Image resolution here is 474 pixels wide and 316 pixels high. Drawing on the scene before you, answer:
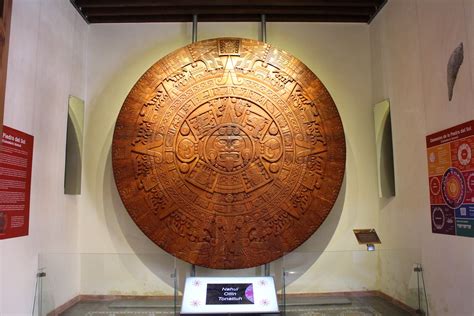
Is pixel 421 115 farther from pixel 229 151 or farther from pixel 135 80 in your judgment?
pixel 135 80

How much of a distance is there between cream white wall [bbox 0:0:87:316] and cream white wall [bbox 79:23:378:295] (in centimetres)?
20

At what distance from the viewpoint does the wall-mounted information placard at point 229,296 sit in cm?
230

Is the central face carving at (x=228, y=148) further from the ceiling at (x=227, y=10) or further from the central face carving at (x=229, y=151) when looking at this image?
the ceiling at (x=227, y=10)

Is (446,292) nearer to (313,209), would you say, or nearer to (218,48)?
(313,209)

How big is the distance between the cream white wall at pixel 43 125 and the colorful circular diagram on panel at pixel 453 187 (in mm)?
2489

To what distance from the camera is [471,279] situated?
6.20 feet

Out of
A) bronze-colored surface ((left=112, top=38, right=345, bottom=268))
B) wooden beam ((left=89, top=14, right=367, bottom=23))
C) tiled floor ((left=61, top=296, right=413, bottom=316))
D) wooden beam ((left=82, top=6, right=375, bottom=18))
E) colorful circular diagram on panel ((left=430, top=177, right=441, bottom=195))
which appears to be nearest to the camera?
colorful circular diagram on panel ((left=430, top=177, right=441, bottom=195))

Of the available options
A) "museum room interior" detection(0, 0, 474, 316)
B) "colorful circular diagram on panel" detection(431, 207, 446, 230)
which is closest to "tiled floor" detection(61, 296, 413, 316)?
"museum room interior" detection(0, 0, 474, 316)

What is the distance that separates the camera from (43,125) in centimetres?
241

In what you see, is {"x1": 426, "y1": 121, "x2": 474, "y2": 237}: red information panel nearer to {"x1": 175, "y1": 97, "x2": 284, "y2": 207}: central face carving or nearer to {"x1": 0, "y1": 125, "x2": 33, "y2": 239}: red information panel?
{"x1": 175, "y1": 97, "x2": 284, "y2": 207}: central face carving

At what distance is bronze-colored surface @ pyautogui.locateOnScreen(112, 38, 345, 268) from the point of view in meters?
2.72

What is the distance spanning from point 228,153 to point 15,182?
1413mm

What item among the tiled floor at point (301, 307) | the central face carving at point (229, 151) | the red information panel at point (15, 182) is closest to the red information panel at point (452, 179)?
the tiled floor at point (301, 307)

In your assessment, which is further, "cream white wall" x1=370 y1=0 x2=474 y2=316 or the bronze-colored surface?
the bronze-colored surface
